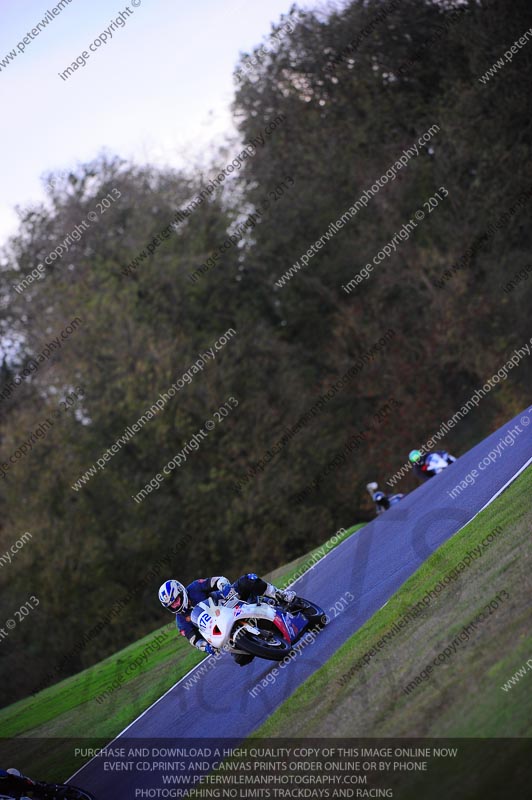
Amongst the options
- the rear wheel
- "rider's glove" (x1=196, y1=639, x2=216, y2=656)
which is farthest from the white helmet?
the rear wheel

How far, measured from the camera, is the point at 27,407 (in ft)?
117

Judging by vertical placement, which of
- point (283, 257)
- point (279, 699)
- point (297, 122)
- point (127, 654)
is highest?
point (297, 122)

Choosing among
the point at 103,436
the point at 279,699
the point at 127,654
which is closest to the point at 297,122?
the point at 103,436

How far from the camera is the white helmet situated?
11.3 meters

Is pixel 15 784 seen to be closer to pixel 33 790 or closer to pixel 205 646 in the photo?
pixel 33 790

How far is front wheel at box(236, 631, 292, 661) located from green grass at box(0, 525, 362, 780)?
429 cm

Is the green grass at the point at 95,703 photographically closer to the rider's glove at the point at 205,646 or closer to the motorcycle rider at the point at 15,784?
the motorcycle rider at the point at 15,784

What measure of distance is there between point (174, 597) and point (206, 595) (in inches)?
19.4

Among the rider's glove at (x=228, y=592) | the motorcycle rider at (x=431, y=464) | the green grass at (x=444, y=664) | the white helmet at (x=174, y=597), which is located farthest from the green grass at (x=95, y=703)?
the green grass at (x=444, y=664)

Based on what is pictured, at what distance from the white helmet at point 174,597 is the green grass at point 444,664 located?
6.14 feet

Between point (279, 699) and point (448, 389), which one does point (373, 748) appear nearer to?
point (279, 699)

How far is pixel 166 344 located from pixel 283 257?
316 inches

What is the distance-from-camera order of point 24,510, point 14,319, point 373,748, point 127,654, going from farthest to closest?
1. point 14,319
2. point 24,510
3. point 127,654
4. point 373,748

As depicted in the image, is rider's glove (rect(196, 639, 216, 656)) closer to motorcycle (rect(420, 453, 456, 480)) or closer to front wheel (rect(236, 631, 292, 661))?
front wheel (rect(236, 631, 292, 661))
